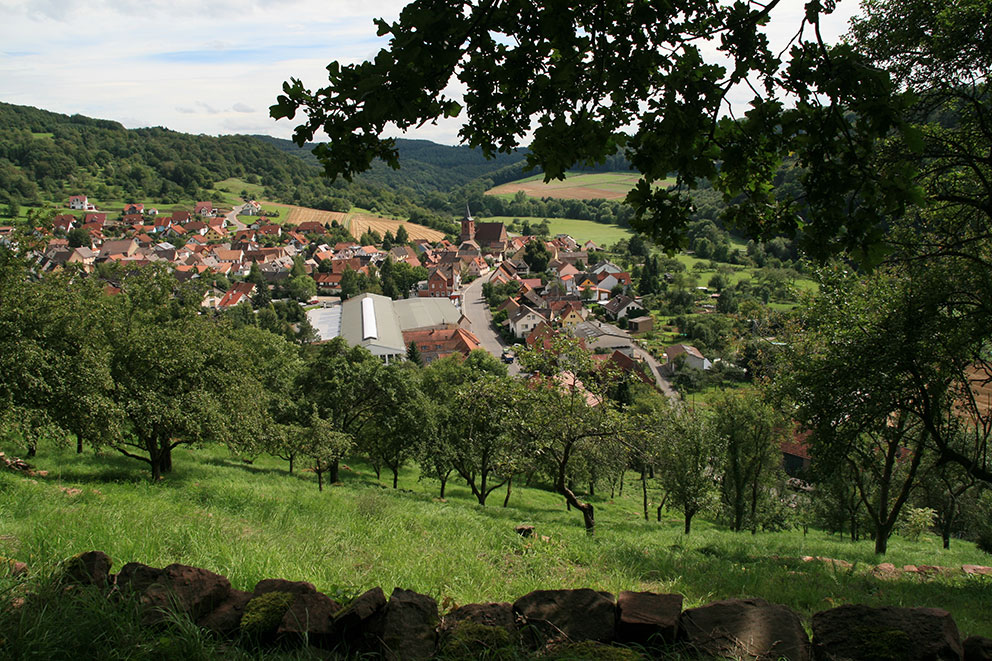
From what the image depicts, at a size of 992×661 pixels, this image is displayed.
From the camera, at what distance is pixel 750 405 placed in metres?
21.6

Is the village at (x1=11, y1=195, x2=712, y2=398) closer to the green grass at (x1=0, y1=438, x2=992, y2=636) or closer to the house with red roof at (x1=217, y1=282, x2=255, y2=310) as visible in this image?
the house with red roof at (x1=217, y1=282, x2=255, y2=310)

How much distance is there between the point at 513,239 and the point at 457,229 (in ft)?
79.0

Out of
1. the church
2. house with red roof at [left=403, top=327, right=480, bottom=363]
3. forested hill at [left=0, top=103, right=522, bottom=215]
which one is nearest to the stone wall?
house with red roof at [left=403, top=327, right=480, bottom=363]

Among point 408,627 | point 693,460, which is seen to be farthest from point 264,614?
point 693,460

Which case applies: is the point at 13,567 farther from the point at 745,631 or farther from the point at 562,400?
the point at 562,400

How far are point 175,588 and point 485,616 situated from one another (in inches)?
84.5

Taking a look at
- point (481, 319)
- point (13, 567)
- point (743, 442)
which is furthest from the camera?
point (481, 319)

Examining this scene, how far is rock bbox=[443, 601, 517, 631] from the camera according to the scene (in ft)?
12.5

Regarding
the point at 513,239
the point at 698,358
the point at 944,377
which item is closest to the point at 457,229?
the point at 513,239

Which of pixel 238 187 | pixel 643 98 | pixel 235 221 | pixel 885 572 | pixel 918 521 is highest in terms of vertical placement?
pixel 238 187

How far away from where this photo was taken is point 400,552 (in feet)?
22.9

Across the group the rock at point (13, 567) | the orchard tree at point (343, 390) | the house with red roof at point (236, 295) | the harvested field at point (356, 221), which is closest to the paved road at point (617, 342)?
the orchard tree at point (343, 390)

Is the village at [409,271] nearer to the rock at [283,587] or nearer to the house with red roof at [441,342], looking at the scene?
the house with red roof at [441,342]

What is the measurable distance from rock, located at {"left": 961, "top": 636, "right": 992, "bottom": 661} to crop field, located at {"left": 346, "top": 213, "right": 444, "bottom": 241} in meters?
142
